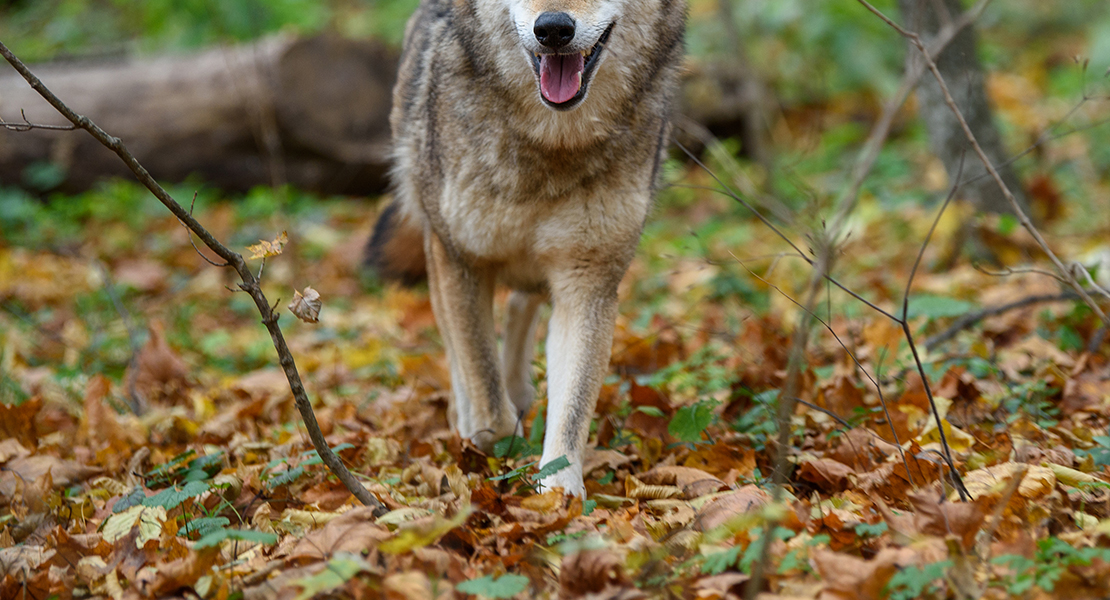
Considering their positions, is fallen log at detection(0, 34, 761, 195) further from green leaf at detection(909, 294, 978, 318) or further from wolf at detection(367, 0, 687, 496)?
wolf at detection(367, 0, 687, 496)

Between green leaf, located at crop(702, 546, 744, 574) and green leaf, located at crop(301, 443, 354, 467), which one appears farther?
green leaf, located at crop(301, 443, 354, 467)

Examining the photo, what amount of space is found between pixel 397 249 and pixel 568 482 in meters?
2.25

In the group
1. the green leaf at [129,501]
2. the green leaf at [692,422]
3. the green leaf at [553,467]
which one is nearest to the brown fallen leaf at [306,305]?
the green leaf at [553,467]

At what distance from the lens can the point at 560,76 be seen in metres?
2.97

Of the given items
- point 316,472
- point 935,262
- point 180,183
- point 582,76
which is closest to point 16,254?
point 180,183

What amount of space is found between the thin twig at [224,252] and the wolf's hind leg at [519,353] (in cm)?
172

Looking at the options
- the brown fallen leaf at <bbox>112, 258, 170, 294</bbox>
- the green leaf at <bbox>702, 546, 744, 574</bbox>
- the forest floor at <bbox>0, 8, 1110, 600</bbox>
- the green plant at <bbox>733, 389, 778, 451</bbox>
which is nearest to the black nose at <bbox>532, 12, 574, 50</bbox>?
the forest floor at <bbox>0, 8, 1110, 600</bbox>

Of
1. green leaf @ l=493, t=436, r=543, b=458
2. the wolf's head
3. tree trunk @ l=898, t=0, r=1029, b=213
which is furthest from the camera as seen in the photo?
tree trunk @ l=898, t=0, r=1029, b=213

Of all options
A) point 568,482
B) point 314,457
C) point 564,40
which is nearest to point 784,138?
point 564,40

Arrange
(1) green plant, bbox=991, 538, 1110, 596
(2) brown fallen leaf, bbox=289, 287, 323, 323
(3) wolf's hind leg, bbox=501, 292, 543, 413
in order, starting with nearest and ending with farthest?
1. (1) green plant, bbox=991, 538, 1110, 596
2. (2) brown fallen leaf, bbox=289, 287, 323, 323
3. (3) wolf's hind leg, bbox=501, 292, 543, 413

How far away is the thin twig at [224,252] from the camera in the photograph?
2.19m

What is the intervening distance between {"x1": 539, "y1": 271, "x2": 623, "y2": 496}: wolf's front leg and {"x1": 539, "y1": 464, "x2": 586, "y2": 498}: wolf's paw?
0.13m

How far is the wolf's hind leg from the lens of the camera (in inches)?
169

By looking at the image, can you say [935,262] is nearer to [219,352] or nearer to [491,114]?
[491,114]
